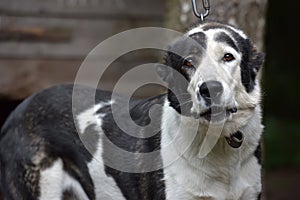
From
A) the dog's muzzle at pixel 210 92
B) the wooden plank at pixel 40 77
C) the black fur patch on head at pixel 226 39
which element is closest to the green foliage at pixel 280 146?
the wooden plank at pixel 40 77

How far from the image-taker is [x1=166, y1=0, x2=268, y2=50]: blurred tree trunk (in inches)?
243

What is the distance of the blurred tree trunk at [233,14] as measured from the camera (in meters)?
6.16

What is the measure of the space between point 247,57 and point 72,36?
12.6 ft

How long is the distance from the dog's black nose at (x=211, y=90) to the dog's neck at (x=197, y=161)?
1.09 feet

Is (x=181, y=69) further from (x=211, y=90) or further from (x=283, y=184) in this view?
(x=283, y=184)

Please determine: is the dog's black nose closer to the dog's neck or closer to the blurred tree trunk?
the dog's neck

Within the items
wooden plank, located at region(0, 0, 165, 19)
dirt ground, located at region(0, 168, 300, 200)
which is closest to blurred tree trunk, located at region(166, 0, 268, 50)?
wooden plank, located at region(0, 0, 165, 19)

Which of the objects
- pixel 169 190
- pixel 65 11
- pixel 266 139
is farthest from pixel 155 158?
pixel 266 139

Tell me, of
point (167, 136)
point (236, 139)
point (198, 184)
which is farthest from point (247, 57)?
point (198, 184)

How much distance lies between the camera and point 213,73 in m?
4.25

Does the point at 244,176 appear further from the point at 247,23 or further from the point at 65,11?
the point at 65,11

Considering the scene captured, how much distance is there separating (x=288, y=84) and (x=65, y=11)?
439 cm

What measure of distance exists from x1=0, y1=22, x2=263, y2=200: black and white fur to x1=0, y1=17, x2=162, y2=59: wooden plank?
2.77 m

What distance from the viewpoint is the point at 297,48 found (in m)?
11.5
